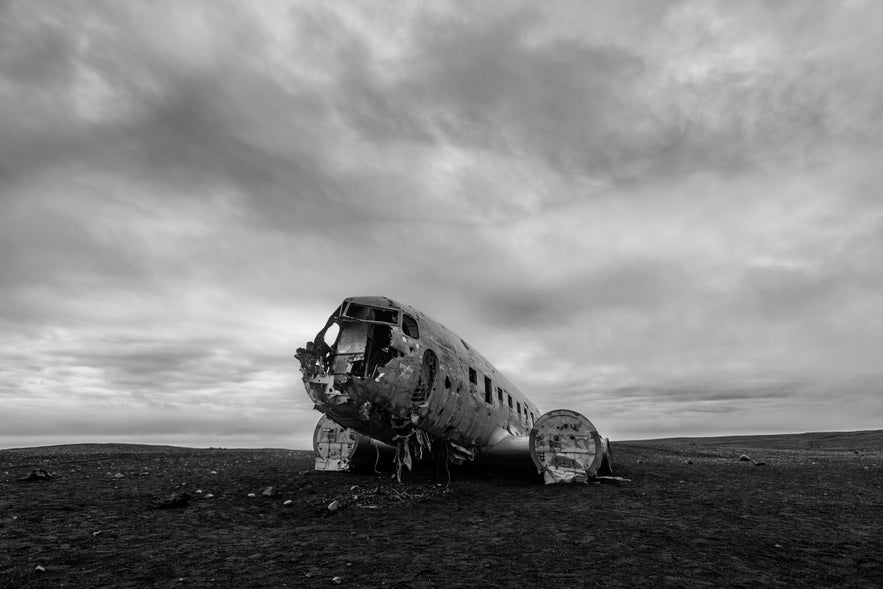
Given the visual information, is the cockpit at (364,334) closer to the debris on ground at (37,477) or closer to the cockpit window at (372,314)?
the cockpit window at (372,314)

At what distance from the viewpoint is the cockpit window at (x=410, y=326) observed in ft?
43.8

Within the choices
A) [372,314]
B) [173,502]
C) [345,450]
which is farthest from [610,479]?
[173,502]

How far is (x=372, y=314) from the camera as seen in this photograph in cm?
1327

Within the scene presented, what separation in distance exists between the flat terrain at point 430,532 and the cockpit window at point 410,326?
4043mm

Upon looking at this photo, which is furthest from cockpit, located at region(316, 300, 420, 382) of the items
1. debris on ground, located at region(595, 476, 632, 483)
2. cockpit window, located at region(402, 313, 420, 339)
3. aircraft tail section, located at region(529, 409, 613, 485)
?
debris on ground, located at region(595, 476, 632, 483)

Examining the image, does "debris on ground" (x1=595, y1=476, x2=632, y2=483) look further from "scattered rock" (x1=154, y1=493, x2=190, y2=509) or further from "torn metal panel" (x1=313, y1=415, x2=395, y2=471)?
"scattered rock" (x1=154, y1=493, x2=190, y2=509)

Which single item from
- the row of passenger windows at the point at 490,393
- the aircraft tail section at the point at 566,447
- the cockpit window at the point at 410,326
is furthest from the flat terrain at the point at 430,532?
the cockpit window at the point at 410,326

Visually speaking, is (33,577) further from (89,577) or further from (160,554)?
(160,554)

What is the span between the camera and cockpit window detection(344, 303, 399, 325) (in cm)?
1317

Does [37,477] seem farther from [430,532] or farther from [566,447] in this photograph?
[566,447]

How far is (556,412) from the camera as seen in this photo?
15.2 m

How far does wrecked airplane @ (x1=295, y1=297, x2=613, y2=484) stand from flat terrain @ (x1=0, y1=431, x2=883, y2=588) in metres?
0.94

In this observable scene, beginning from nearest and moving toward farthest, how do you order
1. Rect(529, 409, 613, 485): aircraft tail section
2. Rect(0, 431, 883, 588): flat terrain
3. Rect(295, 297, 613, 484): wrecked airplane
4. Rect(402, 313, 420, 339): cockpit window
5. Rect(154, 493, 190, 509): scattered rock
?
Rect(0, 431, 883, 588): flat terrain < Rect(154, 493, 190, 509): scattered rock < Rect(295, 297, 613, 484): wrecked airplane < Rect(402, 313, 420, 339): cockpit window < Rect(529, 409, 613, 485): aircraft tail section

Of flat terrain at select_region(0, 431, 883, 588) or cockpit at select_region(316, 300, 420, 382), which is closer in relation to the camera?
flat terrain at select_region(0, 431, 883, 588)
